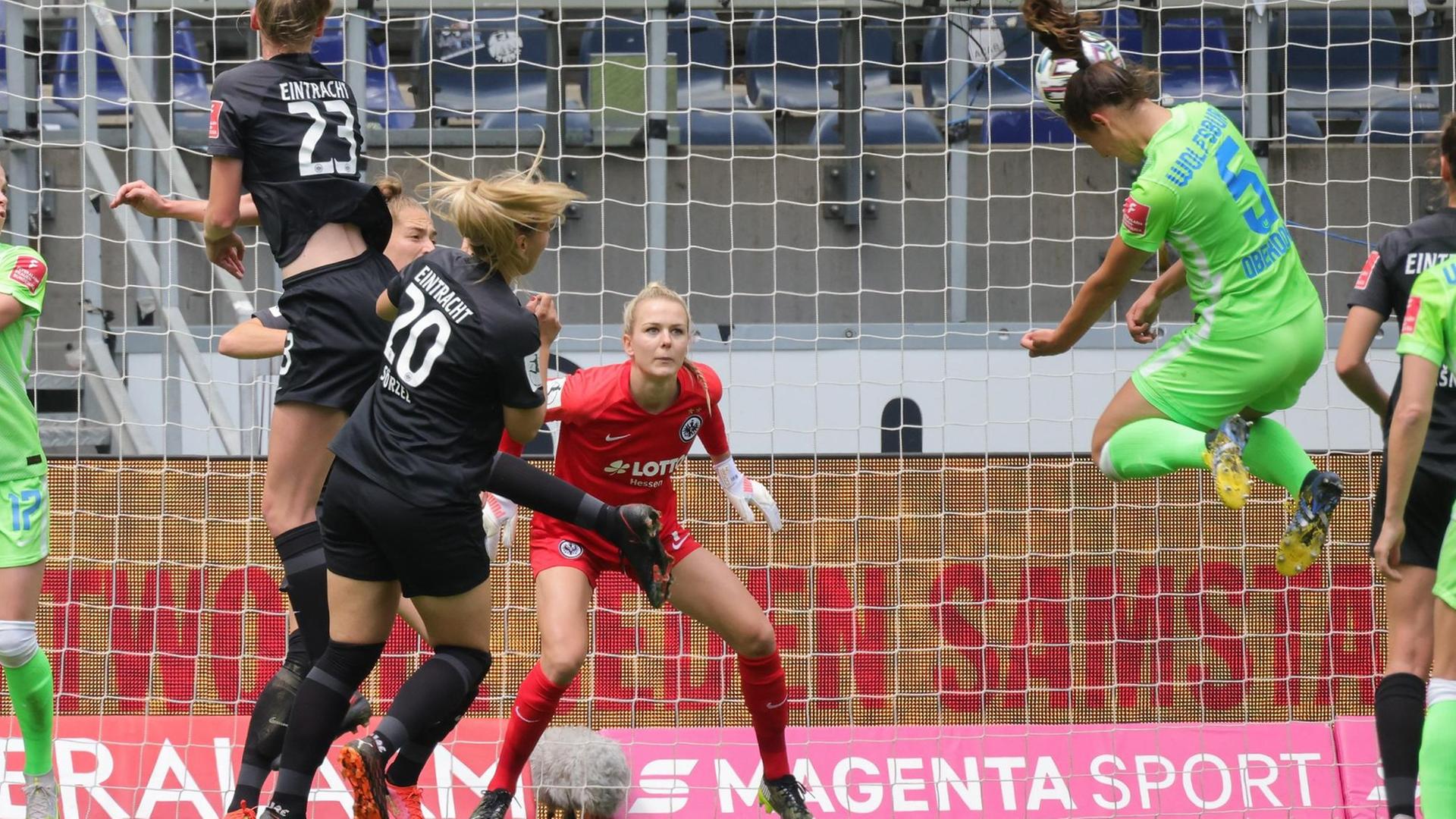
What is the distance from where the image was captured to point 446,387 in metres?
3.65

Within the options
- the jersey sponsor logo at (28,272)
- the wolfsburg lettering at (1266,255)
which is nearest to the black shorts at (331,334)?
the jersey sponsor logo at (28,272)

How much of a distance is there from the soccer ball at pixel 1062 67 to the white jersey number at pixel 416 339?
5.90ft

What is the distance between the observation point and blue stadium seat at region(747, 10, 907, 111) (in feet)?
27.0

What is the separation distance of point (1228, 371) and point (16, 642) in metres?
3.44

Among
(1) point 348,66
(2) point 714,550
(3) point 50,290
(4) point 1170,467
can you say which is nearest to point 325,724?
(4) point 1170,467

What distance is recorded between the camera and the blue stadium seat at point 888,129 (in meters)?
8.24

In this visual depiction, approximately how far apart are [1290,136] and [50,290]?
6.16 m

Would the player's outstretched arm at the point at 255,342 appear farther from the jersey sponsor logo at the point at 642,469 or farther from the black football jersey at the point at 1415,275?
the black football jersey at the point at 1415,275


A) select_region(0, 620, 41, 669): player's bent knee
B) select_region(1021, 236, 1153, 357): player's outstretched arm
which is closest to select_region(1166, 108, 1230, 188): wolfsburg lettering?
select_region(1021, 236, 1153, 357): player's outstretched arm

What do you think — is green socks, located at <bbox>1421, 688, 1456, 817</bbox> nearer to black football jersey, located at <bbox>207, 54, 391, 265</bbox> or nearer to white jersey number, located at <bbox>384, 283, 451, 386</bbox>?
white jersey number, located at <bbox>384, 283, 451, 386</bbox>

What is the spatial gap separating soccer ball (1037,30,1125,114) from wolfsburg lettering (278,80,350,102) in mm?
1879

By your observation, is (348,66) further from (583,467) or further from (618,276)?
(583,467)

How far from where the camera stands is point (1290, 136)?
7820 millimetres

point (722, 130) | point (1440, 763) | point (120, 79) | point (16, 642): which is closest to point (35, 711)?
point (16, 642)
